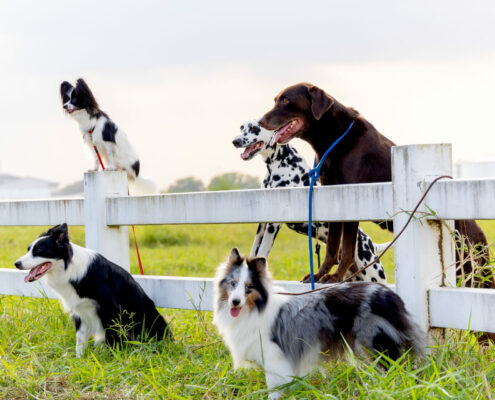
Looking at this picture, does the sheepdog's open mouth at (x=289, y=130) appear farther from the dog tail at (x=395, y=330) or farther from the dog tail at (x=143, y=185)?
the dog tail at (x=143, y=185)

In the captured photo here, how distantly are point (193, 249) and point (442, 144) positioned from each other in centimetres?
1009

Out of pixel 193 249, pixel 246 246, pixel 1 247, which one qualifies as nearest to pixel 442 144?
pixel 193 249

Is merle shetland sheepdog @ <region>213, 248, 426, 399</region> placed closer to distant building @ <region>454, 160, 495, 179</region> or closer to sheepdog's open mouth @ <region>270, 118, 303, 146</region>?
sheepdog's open mouth @ <region>270, 118, 303, 146</region>

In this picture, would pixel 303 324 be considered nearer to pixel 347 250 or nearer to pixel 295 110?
pixel 347 250

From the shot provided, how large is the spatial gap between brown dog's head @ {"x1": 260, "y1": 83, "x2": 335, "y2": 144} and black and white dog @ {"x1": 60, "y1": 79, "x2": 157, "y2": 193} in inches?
117

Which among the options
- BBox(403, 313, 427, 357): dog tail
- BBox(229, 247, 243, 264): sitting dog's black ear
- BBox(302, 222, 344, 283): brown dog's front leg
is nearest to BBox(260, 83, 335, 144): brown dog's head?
BBox(302, 222, 344, 283): brown dog's front leg

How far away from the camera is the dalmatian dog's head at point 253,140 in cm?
586

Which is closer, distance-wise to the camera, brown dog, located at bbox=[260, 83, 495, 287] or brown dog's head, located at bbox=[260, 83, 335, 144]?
brown dog, located at bbox=[260, 83, 495, 287]

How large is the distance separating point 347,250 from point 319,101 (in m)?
1.04

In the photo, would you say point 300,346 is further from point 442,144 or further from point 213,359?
point 442,144

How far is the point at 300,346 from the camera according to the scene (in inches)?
136

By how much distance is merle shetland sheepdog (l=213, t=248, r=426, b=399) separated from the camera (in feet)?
11.1

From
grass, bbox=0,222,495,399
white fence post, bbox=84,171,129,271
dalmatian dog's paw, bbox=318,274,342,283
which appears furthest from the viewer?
white fence post, bbox=84,171,129,271

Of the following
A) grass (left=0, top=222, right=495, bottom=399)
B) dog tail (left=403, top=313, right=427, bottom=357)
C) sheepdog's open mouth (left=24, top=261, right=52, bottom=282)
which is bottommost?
grass (left=0, top=222, right=495, bottom=399)
